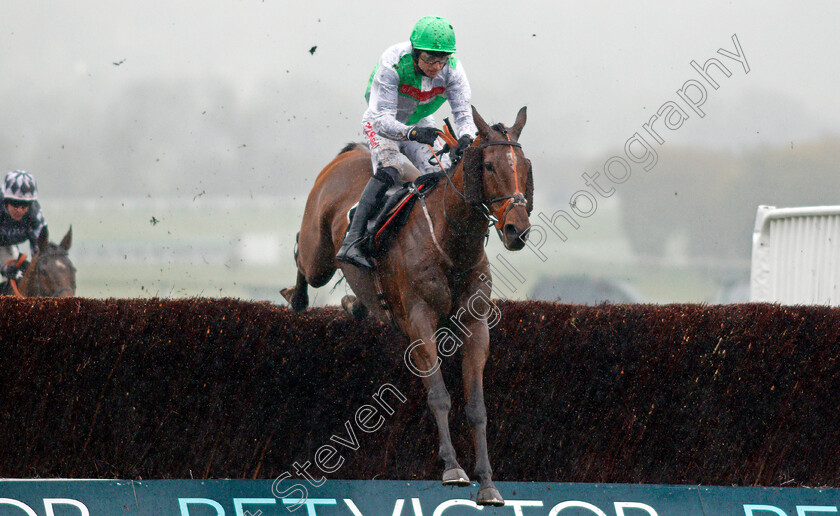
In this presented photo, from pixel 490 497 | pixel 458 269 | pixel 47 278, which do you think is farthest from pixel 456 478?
pixel 47 278

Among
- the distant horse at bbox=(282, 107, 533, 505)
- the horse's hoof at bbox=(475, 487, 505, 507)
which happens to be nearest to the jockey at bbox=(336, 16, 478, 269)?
the distant horse at bbox=(282, 107, 533, 505)

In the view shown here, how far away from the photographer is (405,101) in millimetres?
6184

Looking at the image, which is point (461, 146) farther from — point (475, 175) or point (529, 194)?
point (529, 194)

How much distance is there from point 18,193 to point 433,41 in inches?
230

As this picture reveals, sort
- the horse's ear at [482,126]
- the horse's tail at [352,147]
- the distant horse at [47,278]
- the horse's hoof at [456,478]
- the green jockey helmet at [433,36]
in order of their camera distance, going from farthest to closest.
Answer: the distant horse at [47,278] → the horse's tail at [352,147] → the green jockey helmet at [433,36] → the horse's ear at [482,126] → the horse's hoof at [456,478]

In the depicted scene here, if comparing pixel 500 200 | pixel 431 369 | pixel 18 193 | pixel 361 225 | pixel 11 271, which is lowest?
pixel 11 271

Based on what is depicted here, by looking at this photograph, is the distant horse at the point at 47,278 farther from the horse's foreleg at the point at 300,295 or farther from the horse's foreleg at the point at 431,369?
the horse's foreleg at the point at 431,369

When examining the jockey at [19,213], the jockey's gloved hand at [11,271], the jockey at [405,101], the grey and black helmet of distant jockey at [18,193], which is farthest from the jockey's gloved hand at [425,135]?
the grey and black helmet of distant jockey at [18,193]

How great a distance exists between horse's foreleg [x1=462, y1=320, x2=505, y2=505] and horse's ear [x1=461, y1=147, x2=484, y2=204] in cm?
71

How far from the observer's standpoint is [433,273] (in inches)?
215

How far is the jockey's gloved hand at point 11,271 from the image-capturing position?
364 inches

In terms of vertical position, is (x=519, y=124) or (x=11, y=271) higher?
(x=519, y=124)

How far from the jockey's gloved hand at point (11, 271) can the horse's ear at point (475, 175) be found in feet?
18.1

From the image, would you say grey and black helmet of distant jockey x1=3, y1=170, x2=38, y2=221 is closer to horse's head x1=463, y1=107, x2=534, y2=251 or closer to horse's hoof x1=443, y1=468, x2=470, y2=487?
horse's head x1=463, y1=107, x2=534, y2=251
